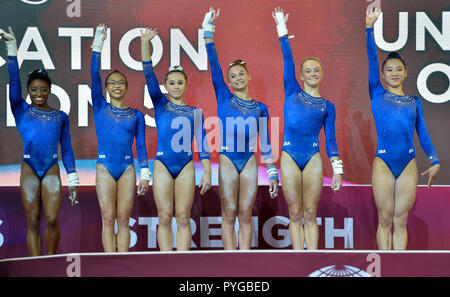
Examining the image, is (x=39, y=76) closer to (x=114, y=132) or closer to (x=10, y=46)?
(x=10, y=46)

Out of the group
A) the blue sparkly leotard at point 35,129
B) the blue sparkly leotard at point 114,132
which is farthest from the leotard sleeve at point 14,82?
the blue sparkly leotard at point 114,132

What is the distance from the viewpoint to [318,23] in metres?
4.88

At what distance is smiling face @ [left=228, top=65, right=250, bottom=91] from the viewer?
14.3ft

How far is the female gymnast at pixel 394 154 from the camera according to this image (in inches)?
167

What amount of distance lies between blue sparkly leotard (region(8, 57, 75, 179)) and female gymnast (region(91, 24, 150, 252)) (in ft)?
1.02

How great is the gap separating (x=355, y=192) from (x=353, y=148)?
0.36m

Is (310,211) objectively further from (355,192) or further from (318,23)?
(318,23)

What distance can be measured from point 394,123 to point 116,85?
1974 millimetres

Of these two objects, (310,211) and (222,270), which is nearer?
(222,270)

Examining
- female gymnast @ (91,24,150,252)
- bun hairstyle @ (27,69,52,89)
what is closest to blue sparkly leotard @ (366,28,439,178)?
female gymnast @ (91,24,150,252)

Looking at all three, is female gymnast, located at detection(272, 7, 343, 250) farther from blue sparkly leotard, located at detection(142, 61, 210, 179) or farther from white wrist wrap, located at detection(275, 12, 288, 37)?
blue sparkly leotard, located at detection(142, 61, 210, 179)

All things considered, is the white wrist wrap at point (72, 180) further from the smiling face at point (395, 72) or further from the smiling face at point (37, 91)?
the smiling face at point (395, 72)

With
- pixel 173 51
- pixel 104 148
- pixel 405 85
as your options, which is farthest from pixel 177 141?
pixel 405 85
